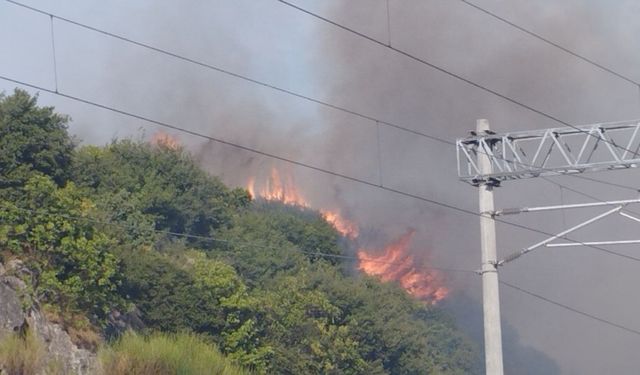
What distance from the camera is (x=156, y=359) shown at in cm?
3894

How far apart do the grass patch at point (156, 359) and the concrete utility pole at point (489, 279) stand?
12.3 m

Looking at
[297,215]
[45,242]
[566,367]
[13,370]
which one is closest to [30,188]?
[45,242]

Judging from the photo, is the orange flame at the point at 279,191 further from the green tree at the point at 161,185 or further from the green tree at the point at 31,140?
the green tree at the point at 31,140

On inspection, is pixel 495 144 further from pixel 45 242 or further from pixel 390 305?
pixel 390 305

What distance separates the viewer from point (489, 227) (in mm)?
30812

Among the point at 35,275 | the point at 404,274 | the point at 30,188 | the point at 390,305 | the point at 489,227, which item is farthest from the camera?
the point at 404,274

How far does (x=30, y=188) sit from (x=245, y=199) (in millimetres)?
46228

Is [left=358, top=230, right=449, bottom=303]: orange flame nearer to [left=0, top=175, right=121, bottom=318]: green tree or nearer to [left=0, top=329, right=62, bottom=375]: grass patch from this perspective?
[left=0, top=175, right=121, bottom=318]: green tree

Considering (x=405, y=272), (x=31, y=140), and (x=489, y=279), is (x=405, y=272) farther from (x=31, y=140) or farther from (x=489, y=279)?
(x=489, y=279)

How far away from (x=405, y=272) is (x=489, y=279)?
6797 cm

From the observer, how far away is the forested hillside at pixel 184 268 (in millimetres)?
55625

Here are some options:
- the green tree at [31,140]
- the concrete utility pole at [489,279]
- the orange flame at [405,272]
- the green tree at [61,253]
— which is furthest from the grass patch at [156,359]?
the orange flame at [405,272]

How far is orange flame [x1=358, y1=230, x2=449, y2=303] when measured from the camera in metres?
98.3

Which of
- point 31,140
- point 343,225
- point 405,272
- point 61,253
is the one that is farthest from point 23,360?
point 343,225
